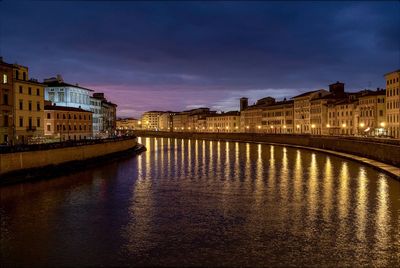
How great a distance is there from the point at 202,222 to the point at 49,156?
25.2 meters

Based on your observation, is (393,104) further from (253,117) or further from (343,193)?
(253,117)

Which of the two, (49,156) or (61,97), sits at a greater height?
(61,97)

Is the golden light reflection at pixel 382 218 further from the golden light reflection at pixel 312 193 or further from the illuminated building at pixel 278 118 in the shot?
the illuminated building at pixel 278 118

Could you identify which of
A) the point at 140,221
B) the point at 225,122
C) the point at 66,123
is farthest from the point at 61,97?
the point at 225,122

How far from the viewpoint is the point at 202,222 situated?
22828 millimetres

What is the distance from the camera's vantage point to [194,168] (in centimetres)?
5178

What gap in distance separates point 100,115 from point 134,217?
91318 mm

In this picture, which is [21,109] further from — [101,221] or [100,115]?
[100,115]

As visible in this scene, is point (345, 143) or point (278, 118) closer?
point (345, 143)

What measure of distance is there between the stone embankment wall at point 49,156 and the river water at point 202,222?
2.28 m

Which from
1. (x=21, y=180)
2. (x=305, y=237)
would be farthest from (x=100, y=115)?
(x=305, y=237)

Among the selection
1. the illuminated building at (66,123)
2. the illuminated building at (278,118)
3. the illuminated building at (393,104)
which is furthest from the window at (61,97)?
the illuminated building at (278,118)

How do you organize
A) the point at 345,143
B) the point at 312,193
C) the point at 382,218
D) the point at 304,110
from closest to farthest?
1. the point at 382,218
2. the point at 312,193
3. the point at 345,143
4. the point at 304,110

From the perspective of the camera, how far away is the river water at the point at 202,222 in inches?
675
